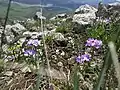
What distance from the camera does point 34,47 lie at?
163 inches

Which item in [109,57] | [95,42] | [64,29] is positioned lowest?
[64,29]

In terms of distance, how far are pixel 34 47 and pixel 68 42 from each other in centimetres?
132

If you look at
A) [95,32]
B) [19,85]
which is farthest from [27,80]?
[95,32]

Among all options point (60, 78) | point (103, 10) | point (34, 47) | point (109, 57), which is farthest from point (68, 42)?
point (109, 57)

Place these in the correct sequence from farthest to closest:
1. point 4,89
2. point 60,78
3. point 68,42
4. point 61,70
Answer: point 68,42 < point 61,70 < point 60,78 < point 4,89

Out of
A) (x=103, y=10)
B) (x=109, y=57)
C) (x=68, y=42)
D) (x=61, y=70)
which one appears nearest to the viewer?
(x=109, y=57)

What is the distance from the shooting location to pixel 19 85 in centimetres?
315

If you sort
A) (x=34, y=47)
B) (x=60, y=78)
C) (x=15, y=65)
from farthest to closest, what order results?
(x=34, y=47), (x=15, y=65), (x=60, y=78)

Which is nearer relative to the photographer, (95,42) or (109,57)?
(109,57)

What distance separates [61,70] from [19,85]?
1.75ft

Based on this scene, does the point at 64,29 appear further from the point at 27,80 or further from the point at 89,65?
the point at 27,80

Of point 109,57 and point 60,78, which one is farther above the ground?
point 109,57

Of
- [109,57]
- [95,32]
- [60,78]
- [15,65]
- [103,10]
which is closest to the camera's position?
[109,57]

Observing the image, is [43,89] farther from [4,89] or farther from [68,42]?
[68,42]
